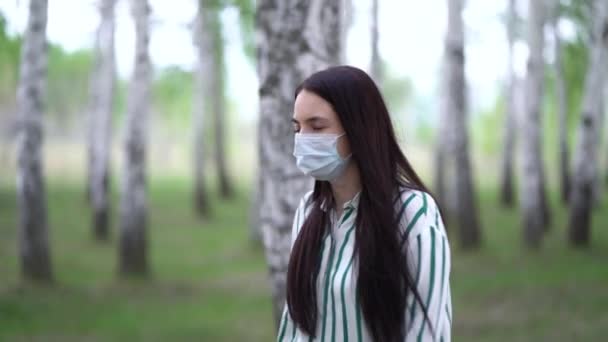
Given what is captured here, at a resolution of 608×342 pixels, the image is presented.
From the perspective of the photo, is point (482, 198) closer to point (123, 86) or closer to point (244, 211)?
point (244, 211)

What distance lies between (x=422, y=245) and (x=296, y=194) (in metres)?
2.89

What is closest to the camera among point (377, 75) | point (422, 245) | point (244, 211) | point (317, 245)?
point (422, 245)

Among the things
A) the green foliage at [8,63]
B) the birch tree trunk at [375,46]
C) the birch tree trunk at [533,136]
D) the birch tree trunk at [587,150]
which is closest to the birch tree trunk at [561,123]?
the birch tree trunk at [533,136]

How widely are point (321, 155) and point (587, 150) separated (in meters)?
12.0

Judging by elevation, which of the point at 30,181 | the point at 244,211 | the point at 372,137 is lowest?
the point at 244,211

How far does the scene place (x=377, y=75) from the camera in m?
15.7

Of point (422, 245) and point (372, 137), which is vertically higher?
point (372, 137)

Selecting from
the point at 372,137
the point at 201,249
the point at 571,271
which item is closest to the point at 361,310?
the point at 372,137

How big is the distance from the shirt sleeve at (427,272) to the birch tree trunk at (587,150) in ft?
38.5

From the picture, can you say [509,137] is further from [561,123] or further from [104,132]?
[104,132]

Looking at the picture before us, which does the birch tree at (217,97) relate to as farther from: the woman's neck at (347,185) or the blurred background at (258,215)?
the woman's neck at (347,185)

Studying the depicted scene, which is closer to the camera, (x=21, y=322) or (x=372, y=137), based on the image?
(x=372, y=137)

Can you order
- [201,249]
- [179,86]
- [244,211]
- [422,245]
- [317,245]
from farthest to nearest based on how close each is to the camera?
[179,86] → [244,211] → [201,249] → [317,245] → [422,245]

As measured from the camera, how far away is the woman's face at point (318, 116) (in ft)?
8.34
